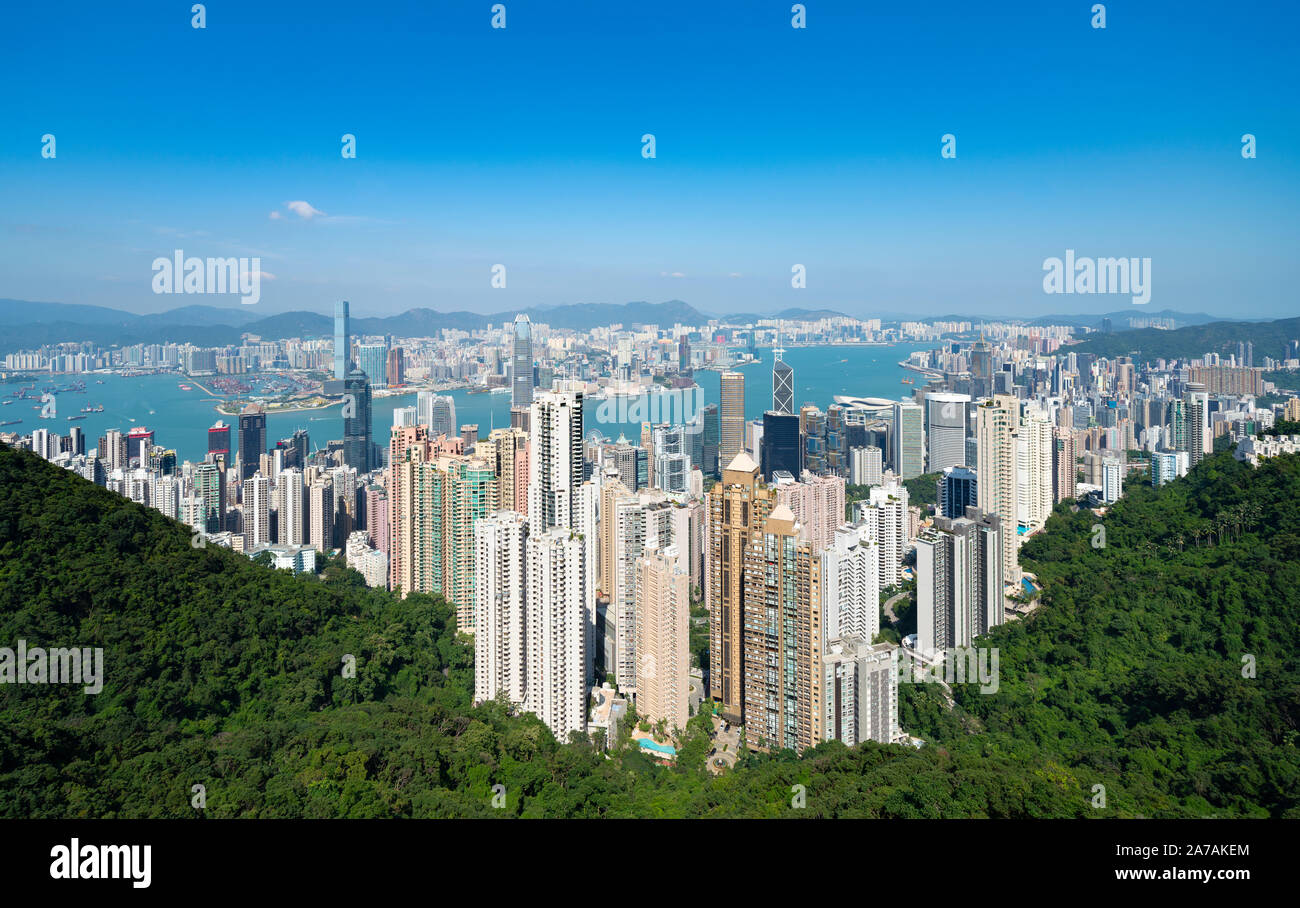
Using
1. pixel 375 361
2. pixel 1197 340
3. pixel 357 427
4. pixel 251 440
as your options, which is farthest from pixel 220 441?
pixel 1197 340

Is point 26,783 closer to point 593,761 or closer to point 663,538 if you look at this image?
point 593,761

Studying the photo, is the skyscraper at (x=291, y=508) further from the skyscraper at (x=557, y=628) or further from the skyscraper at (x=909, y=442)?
the skyscraper at (x=909, y=442)

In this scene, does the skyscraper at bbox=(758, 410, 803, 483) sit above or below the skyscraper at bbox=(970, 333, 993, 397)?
below

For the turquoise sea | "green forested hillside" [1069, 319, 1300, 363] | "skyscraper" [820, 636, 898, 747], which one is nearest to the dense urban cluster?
"skyscraper" [820, 636, 898, 747]

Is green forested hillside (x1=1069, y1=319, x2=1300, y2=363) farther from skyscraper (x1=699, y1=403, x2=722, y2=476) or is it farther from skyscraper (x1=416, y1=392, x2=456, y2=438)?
skyscraper (x1=416, y1=392, x2=456, y2=438)

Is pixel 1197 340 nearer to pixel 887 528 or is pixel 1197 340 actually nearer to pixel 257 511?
pixel 887 528
